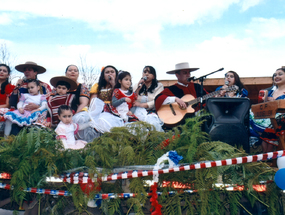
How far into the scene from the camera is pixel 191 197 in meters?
2.74

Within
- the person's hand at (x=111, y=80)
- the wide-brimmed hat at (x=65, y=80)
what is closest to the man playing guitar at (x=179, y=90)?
the person's hand at (x=111, y=80)

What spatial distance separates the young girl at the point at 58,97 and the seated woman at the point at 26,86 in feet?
0.59

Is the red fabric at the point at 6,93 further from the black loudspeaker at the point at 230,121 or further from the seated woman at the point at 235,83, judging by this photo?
the seated woman at the point at 235,83

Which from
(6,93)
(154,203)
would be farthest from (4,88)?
(154,203)

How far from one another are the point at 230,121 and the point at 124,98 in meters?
1.73

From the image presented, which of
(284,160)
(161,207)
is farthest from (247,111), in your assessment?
(161,207)

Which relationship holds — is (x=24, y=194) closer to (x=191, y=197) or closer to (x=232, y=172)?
(x=191, y=197)

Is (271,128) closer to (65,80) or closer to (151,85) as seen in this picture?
(151,85)

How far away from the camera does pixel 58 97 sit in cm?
486

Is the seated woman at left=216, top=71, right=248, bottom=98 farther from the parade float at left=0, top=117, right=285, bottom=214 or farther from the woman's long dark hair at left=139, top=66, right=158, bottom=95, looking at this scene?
the parade float at left=0, top=117, right=285, bottom=214

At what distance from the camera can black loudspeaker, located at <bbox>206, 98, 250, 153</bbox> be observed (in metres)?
3.91

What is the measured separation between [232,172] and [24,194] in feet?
6.58

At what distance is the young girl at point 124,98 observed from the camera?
476cm

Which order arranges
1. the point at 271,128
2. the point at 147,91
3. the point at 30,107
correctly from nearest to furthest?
the point at 271,128 → the point at 30,107 → the point at 147,91
